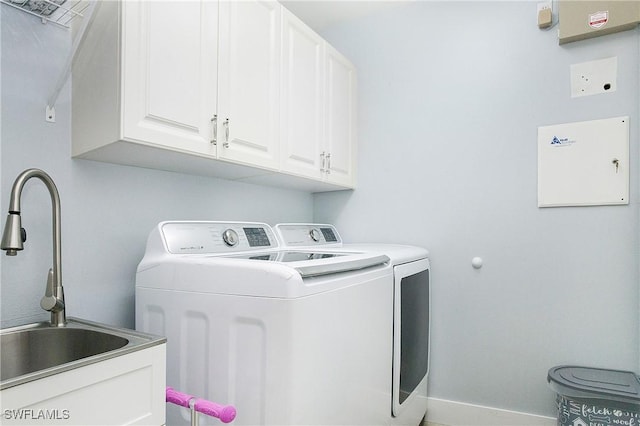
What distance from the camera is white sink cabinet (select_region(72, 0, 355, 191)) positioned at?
1232 millimetres

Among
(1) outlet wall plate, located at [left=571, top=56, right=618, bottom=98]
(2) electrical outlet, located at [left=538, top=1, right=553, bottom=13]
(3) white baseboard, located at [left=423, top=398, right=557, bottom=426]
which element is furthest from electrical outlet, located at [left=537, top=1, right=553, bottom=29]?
(3) white baseboard, located at [left=423, top=398, right=557, bottom=426]

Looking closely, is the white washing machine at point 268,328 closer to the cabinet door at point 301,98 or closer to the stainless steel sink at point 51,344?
the stainless steel sink at point 51,344

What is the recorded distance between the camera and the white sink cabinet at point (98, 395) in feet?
2.52

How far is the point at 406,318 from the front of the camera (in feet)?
5.86

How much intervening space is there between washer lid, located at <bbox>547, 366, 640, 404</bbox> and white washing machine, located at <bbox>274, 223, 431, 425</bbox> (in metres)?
0.62

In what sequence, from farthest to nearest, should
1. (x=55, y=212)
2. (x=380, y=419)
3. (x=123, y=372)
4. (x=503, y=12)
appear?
(x=503, y=12)
(x=380, y=419)
(x=55, y=212)
(x=123, y=372)

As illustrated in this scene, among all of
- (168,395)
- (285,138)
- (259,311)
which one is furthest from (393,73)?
(168,395)

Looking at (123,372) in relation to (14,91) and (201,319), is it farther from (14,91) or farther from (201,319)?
(14,91)

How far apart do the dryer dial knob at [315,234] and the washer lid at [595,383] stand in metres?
1.34

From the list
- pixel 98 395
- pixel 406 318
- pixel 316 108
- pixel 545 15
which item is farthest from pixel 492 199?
pixel 98 395

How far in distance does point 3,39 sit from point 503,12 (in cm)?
234

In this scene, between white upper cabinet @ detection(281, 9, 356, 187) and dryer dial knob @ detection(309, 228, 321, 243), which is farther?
dryer dial knob @ detection(309, 228, 321, 243)

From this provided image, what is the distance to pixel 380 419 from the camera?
1.50 meters

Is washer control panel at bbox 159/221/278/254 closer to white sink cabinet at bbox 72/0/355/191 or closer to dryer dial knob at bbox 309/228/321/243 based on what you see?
white sink cabinet at bbox 72/0/355/191
